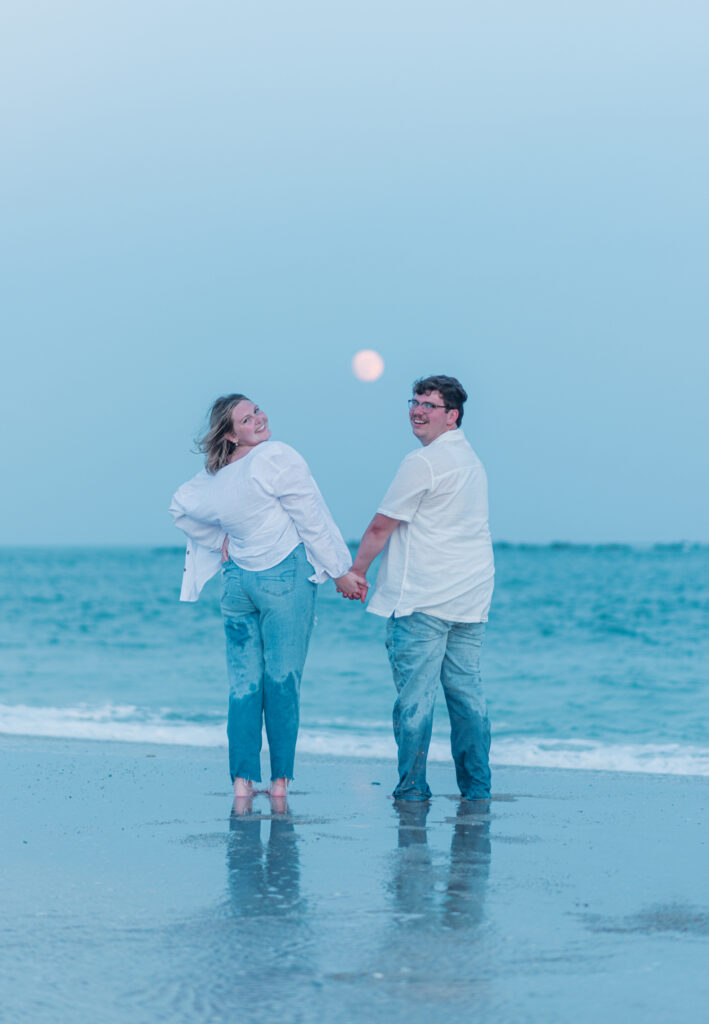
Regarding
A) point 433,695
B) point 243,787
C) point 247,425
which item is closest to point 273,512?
point 247,425

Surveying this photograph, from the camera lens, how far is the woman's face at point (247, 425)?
5.03 m

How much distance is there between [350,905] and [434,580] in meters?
1.94

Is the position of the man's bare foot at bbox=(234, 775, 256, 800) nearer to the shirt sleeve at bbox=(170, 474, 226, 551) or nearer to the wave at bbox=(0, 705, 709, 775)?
the shirt sleeve at bbox=(170, 474, 226, 551)

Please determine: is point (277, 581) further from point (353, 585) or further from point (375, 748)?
point (375, 748)

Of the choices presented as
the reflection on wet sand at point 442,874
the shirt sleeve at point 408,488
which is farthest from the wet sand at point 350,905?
the shirt sleeve at point 408,488

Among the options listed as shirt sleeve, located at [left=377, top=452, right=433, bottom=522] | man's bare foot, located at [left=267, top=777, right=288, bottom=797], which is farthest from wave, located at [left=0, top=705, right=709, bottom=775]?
shirt sleeve, located at [left=377, top=452, right=433, bottom=522]

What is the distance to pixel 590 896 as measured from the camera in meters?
3.33

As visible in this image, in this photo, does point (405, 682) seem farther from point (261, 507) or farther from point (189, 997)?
point (189, 997)

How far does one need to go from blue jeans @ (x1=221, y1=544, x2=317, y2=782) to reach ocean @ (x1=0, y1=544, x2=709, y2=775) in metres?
2.15

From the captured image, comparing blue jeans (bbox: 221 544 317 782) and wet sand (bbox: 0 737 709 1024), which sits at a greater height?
blue jeans (bbox: 221 544 317 782)

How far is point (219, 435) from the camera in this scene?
5070mm

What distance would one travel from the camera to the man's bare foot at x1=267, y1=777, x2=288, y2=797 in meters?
4.89

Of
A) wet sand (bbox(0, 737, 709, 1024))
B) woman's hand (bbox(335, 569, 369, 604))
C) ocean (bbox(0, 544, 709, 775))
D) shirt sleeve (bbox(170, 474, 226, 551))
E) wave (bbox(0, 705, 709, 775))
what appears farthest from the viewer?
ocean (bbox(0, 544, 709, 775))

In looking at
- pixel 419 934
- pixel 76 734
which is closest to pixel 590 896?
pixel 419 934
